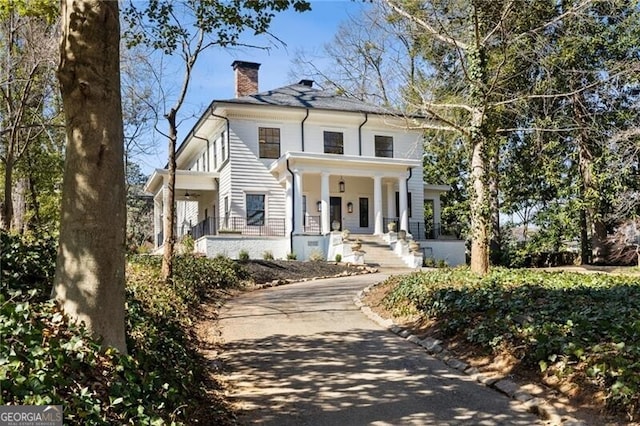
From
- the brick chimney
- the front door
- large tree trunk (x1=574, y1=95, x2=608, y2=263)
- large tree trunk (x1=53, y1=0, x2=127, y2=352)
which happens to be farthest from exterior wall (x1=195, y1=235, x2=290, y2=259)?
large tree trunk (x1=53, y1=0, x2=127, y2=352)

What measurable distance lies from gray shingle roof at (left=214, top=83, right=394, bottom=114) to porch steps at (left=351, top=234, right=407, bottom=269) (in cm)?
534

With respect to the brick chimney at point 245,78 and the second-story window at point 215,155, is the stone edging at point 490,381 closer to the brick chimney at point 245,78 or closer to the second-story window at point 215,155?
the second-story window at point 215,155

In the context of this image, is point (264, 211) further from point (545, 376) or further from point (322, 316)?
point (545, 376)

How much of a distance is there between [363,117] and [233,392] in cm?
2000

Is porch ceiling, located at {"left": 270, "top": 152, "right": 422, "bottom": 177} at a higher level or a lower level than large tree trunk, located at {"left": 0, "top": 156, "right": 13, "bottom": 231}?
higher

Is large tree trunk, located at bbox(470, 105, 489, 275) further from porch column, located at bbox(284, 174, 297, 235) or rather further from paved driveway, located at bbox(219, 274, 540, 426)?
porch column, located at bbox(284, 174, 297, 235)

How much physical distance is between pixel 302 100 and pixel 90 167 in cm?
2116

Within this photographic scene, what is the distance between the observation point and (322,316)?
9242 millimetres

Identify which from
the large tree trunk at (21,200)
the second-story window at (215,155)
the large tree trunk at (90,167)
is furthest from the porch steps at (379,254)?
the large tree trunk at (90,167)

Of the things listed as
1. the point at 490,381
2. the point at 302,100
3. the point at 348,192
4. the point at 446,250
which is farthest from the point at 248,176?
the point at 490,381

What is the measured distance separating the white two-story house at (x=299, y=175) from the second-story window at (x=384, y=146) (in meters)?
0.05

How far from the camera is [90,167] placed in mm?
3721

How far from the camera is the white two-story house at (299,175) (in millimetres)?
21594

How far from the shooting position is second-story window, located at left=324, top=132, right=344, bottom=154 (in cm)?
2403
